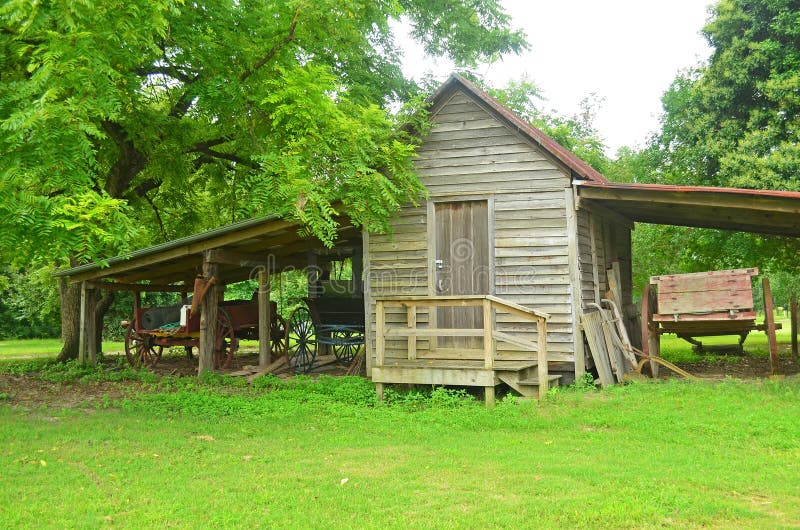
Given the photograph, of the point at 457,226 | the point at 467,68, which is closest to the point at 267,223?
the point at 457,226

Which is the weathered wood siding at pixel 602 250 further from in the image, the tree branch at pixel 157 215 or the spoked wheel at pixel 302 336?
the tree branch at pixel 157 215

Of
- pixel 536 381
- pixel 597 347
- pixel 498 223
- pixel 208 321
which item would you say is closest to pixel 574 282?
pixel 597 347

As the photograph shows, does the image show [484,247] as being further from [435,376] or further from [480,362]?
[435,376]

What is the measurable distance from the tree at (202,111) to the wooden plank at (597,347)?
134 inches

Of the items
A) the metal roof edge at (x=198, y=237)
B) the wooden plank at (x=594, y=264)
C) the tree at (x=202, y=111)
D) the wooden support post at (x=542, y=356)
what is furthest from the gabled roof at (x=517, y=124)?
the metal roof edge at (x=198, y=237)

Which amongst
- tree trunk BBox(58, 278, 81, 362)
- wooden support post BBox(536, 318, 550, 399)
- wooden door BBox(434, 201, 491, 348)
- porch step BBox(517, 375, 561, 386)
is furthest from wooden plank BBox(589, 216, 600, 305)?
tree trunk BBox(58, 278, 81, 362)

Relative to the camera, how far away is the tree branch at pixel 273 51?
32.8ft

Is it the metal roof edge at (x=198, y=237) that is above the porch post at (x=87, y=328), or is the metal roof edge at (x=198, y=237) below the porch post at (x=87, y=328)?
above

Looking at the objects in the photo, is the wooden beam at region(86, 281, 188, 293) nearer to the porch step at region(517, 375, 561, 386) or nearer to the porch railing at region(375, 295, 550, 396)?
the porch railing at region(375, 295, 550, 396)

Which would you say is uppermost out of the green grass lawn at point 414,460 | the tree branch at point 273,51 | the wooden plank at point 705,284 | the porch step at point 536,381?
the tree branch at point 273,51

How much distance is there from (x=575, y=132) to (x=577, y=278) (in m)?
25.6

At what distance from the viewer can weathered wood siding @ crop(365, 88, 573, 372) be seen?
9.98 m

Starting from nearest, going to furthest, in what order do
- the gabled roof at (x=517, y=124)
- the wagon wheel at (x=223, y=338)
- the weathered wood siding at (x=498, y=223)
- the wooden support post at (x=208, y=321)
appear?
the gabled roof at (x=517, y=124), the weathered wood siding at (x=498, y=223), the wooden support post at (x=208, y=321), the wagon wheel at (x=223, y=338)

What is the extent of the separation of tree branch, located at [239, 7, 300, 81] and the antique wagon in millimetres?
6830
